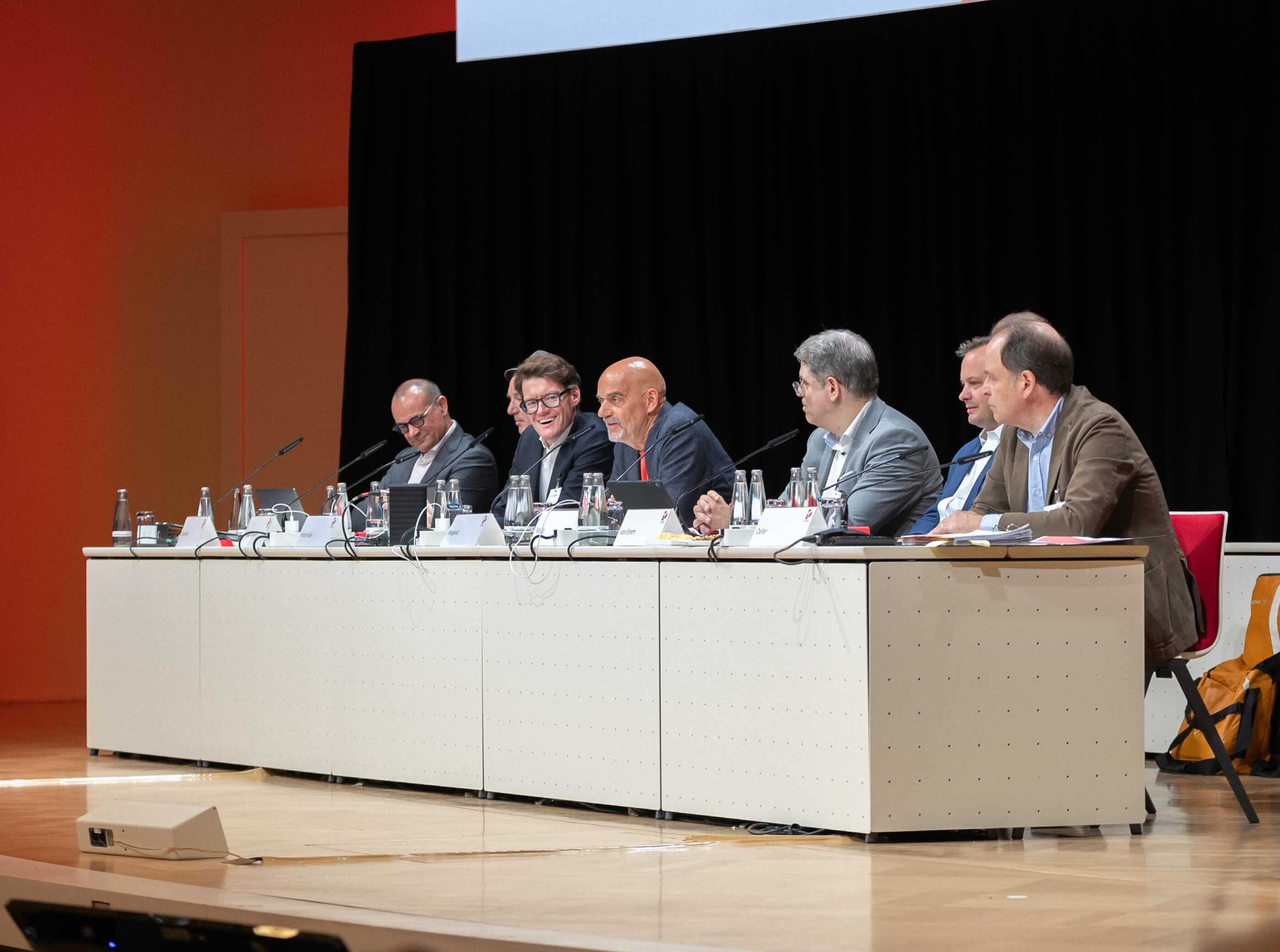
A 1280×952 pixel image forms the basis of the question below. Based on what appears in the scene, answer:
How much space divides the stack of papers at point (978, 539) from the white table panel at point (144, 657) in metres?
2.41

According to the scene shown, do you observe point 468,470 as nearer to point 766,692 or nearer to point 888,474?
point 888,474

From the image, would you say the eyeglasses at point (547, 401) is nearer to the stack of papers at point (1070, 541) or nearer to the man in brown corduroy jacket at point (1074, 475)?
the man in brown corduroy jacket at point (1074, 475)

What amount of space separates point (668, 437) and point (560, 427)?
1.76ft

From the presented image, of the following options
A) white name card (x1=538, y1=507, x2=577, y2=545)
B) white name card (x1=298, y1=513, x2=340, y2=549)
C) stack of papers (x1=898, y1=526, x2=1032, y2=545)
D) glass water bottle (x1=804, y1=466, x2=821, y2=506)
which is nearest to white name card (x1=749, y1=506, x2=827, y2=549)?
glass water bottle (x1=804, y1=466, x2=821, y2=506)

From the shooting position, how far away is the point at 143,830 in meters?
3.13

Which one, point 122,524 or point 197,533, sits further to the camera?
point 122,524

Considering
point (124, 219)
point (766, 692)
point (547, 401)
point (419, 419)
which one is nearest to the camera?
point (766, 692)

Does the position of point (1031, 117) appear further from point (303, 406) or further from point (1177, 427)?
point (303, 406)

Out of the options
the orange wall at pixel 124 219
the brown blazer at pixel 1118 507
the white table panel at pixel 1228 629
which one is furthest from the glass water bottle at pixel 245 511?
the orange wall at pixel 124 219

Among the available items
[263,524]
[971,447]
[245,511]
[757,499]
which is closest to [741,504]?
A: [757,499]

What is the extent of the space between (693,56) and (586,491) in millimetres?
3451

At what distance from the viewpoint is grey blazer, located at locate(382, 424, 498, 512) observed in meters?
5.47

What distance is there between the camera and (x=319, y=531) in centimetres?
456

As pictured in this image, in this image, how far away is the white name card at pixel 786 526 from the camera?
342 centimetres
